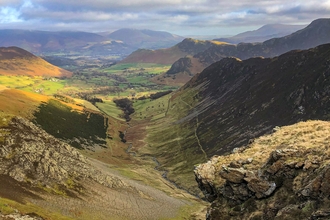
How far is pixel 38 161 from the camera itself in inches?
4414

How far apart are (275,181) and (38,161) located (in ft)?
300

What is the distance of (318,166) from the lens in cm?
4403

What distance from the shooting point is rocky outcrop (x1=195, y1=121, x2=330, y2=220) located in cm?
3997

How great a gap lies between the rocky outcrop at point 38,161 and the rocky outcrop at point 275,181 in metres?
67.5

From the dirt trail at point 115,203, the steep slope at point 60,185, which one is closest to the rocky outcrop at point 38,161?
the steep slope at point 60,185

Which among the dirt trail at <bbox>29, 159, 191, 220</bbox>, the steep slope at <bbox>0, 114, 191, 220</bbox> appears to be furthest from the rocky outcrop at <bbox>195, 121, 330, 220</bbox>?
the dirt trail at <bbox>29, 159, 191, 220</bbox>

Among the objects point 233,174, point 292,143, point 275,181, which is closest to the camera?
point 275,181

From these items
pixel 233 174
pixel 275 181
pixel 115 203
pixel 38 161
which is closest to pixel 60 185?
pixel 38 161

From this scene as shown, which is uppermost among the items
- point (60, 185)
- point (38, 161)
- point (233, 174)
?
point (233, 174)

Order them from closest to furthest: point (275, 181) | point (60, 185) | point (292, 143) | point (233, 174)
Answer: point (275, 181), point (233, 174), point (292, 143), point (60, 185)

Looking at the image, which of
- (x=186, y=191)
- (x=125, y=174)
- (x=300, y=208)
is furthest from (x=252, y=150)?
(x=125, y=174)

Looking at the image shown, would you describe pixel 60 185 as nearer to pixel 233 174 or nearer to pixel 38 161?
pixel 38 161

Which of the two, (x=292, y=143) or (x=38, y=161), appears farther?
(x=38, y=161)

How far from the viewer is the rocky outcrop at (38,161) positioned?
104 m
